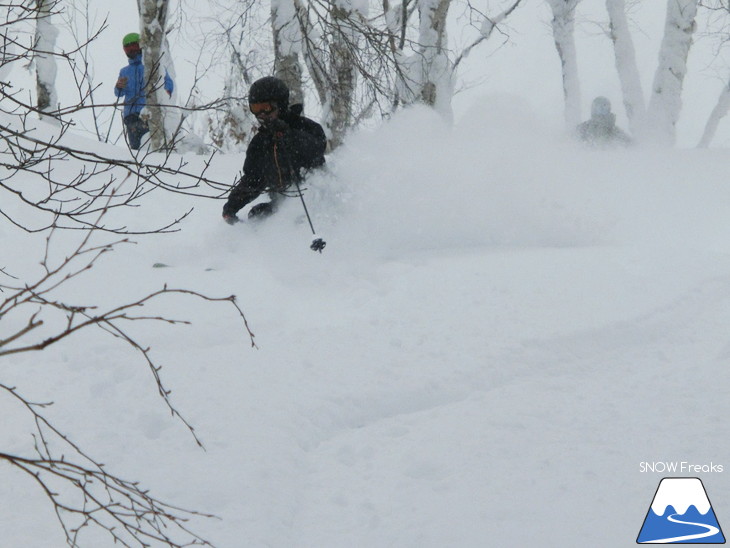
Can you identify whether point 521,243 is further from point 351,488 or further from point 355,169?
point 351,488

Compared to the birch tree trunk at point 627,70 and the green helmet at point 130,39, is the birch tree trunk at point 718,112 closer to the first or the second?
the birch tree trunk at point 627,70

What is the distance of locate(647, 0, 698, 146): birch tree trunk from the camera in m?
11.2

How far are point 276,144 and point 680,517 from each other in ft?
13.2

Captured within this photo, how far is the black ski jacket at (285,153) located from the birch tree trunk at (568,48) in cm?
884

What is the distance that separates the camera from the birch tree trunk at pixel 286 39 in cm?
782

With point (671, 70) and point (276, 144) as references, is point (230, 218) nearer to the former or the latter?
point (276, 144)

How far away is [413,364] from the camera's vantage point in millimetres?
3881

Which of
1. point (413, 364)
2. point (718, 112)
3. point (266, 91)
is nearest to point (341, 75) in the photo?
point (266, 91)

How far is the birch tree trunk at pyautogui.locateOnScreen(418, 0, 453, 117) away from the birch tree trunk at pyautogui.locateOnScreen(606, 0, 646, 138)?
483 cm

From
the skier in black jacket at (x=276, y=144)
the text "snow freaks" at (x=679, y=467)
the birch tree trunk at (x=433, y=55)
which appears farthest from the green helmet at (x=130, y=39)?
the text "snow freaks" at (x=679, y=467)

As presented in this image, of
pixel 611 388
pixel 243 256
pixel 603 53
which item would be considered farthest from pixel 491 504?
pixel 603 53

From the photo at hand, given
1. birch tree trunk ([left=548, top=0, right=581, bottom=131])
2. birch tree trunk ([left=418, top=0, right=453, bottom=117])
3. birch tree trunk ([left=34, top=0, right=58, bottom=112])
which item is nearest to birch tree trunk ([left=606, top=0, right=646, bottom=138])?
birch tree trunk ([left=548, top=0, right=581, bottom=131])

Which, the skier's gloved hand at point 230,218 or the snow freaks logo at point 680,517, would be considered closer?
the snow freaks logo at point 680,517

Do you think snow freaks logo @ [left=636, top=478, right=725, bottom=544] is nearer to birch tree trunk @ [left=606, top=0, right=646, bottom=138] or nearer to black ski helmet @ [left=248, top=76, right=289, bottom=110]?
black ski helmet @ [left=248, top=76, right=289, bottom=110]
